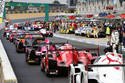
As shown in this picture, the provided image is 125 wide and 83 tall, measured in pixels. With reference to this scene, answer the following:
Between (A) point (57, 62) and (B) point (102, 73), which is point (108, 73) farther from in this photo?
(A) point (57, 62)

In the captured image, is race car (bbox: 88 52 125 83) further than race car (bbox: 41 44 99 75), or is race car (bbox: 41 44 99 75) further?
race car (bbox: 41 44 99 75)

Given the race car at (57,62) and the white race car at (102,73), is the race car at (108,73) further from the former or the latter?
the race car at (57,62)

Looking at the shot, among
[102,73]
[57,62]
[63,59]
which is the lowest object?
[57,62]

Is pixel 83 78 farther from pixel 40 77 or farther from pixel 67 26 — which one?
pixel 67 26

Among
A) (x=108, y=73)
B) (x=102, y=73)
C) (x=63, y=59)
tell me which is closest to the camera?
(x=108, y=73)

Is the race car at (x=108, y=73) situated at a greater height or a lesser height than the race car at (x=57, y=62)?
greater

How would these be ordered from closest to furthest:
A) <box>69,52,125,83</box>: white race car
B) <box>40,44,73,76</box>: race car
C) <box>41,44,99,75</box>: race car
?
<box>69,52,125,83</box>: white race car
<box>41,44,99,75</box>: race car
<box>40,44,73,76</box>: race car

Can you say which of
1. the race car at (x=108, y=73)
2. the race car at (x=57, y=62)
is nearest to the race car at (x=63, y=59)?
the race car at (x=57, y=62)

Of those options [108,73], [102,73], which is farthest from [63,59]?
[108,73]

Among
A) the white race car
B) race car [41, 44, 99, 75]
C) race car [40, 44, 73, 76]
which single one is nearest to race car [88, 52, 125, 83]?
the white race car

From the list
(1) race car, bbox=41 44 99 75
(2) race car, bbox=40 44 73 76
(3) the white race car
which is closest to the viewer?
(3) the white race car

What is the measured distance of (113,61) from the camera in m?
11.5

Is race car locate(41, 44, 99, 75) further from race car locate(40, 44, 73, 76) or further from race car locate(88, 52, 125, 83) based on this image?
race car locate(88, 52, 125, 83)

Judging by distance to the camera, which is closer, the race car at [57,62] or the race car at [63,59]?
the race car at [63,59]
